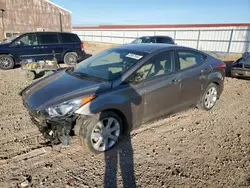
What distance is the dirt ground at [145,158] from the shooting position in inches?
103

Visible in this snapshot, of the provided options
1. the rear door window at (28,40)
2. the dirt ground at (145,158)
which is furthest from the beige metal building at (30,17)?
the dirt ground at (145,158)

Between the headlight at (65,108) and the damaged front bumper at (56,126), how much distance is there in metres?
0.07

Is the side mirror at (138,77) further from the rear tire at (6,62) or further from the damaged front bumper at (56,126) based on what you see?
the rear tire at (6,62)

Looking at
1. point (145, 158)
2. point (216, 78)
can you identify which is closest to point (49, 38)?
point (216, 78)

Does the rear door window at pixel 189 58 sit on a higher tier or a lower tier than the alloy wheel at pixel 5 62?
higher

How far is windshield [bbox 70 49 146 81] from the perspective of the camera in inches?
134

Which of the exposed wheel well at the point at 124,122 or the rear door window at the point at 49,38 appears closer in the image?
the exposed wheel well at the point at 124,122

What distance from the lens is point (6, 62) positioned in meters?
9.26

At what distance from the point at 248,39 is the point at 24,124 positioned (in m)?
18.8

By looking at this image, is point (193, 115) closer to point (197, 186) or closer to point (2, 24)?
point (197, 186)

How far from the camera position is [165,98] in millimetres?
3719

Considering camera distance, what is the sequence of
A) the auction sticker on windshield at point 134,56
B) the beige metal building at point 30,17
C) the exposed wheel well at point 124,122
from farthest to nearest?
the beige metal building at point 30,17 → the auction sticker on windshield at point 134,56 → the exposed wheel well at point 124,122

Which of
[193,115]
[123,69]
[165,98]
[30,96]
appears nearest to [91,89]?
[123,69]

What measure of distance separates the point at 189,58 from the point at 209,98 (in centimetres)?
123
